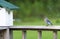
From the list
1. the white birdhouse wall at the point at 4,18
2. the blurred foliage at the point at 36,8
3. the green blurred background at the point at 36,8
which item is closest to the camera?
the white birdhouse wall at the point at 4,18

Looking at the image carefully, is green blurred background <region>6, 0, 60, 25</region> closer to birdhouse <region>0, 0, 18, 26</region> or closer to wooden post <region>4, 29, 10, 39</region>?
birdhouse <region>0, 0, 18, 26</region>

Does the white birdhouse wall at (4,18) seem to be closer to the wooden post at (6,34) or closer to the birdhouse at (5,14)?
the birdhouse at (5,14)

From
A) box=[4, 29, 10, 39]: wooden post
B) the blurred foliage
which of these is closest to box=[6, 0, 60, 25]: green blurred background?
the blurred foliage

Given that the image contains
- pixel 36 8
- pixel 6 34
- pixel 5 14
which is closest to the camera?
pixel 6 34

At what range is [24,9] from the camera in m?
25.6

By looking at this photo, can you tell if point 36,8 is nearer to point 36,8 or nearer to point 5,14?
point 36,8

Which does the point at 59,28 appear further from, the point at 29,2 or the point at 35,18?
the point at 29,2

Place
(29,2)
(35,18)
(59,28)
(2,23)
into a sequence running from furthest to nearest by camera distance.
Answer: (29,2) → (35,18) → (2,23) → (59,28)

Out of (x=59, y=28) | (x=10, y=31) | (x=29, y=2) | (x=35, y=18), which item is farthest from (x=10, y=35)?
(x=29, y=2)

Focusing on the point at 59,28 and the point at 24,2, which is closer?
the point at 59,28

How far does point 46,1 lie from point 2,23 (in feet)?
68.4

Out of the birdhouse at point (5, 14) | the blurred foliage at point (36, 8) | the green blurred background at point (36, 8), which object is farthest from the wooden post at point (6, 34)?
the blurred foliage at point (36, 8)

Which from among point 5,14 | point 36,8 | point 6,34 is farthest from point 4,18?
point 36,8

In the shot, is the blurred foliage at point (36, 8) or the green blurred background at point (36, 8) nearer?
the green blurred background at point (36, 8)
